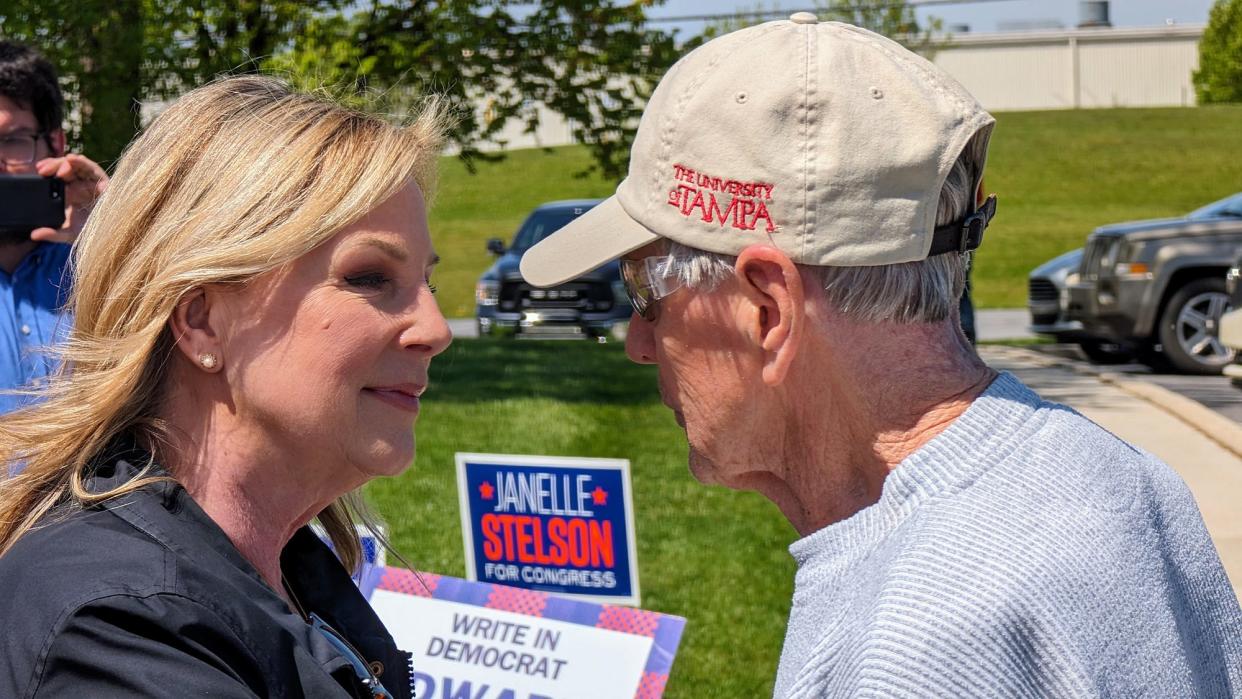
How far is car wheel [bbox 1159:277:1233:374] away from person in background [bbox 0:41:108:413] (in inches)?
459

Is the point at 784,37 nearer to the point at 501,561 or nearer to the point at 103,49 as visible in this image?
the point at 501,561

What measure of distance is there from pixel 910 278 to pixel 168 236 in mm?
976

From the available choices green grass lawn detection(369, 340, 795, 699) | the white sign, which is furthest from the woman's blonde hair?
green grass lawn detection(369, 340, 795, 699)

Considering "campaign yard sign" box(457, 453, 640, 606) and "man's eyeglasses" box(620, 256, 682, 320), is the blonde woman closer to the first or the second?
"man's eyeglasses" box(620, 256, 682, 320)

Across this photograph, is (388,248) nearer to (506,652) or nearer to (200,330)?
(200,330)

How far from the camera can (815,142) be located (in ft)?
5.00

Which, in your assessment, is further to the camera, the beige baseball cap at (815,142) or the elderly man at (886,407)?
the beige baseball cap at (815,142)

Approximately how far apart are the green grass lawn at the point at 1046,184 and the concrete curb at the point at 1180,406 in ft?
41.0

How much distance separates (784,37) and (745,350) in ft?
1.24

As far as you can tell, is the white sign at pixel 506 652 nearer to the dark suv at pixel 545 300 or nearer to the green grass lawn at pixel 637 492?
the green grass lawn at pixel 637 492

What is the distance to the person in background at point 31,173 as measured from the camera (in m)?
3.57

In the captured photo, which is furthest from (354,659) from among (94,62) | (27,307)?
(94,62)

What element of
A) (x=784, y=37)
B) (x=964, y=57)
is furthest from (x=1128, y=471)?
(x=964, y=57)

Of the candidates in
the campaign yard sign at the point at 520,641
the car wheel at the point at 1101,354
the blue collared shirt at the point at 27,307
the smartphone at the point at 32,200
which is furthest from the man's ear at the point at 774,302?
the car wheel at the point at 1101,354
